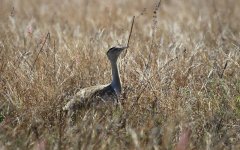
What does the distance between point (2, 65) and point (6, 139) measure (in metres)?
1.15

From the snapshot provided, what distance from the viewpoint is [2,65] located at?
4820mm

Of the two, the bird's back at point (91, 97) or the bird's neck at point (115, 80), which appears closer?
the bird's back at point (91, 97)

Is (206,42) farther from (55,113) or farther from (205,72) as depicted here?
(55,113)

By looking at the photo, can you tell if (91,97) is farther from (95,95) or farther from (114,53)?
(114,53)

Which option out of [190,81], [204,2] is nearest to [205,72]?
[190,81]

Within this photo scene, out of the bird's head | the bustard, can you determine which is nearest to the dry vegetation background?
the bustard

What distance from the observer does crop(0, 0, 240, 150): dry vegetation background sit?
3832mm

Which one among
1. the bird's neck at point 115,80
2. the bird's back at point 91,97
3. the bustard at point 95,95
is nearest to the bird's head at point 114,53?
the bird's neck at point 115,80

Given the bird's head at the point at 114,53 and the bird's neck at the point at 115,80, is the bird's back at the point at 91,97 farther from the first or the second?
the bird's head at the point at 114,53

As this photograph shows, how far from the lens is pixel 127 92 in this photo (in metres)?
4.65

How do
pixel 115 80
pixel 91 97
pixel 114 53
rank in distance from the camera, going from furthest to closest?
1. pixel 114 53
2. pixel 115 80
3. pixel 91 97

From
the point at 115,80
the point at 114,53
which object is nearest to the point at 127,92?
the point at 115,80

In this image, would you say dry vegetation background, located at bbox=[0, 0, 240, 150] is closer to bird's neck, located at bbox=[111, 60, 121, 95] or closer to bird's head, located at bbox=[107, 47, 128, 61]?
bird's neck, located at bbox=[111, 60, 121, 95]

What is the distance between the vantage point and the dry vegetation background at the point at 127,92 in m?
3.83
